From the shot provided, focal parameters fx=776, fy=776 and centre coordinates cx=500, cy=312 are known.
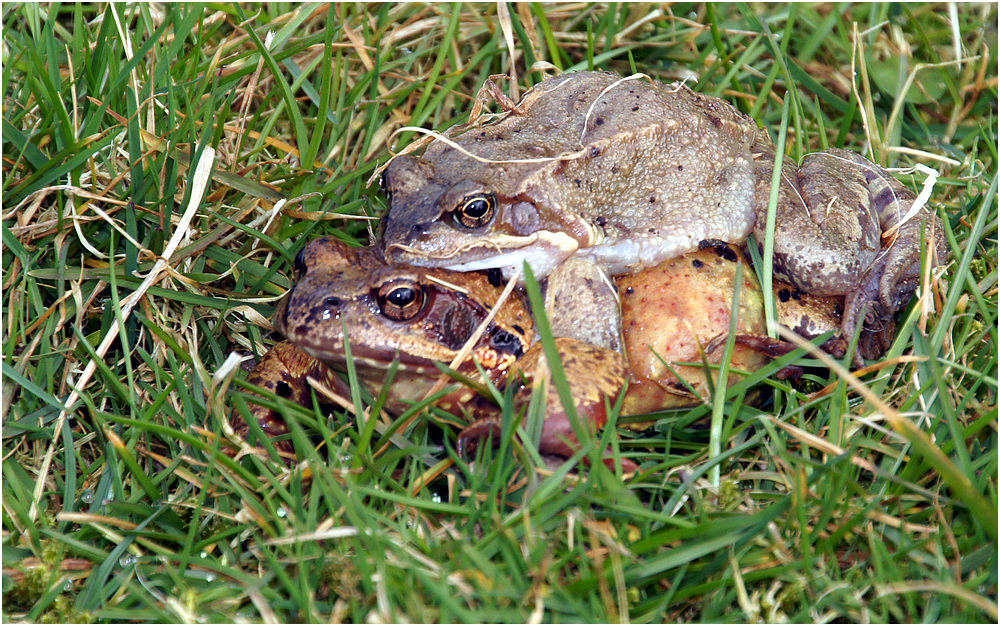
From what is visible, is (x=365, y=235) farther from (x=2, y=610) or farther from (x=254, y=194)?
(x=2, y=610)

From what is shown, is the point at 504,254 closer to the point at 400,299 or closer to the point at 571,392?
the point at 400,299

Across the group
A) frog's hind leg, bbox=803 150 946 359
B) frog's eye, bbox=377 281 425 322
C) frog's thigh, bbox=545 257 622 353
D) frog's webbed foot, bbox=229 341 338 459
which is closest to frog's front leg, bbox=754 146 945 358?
frog's hind leg, bbox=803 150 946 359

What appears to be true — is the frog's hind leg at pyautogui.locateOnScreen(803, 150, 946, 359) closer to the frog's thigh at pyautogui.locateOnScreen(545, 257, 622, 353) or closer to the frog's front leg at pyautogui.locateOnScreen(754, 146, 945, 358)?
the frog's front leg at pyautogui.locateOnScreen(754, 146, 945, 358)

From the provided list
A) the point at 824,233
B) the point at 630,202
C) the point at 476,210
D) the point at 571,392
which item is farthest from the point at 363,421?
the point at 824,233

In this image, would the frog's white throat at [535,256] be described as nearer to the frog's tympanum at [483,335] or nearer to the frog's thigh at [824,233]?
the frog's tympanum at [483,335]

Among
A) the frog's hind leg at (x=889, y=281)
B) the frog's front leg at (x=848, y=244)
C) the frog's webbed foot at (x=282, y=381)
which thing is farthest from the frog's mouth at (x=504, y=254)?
the frog's hind leg at (x=889, y=281)

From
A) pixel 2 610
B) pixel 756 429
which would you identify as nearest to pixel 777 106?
pixel 756 429
